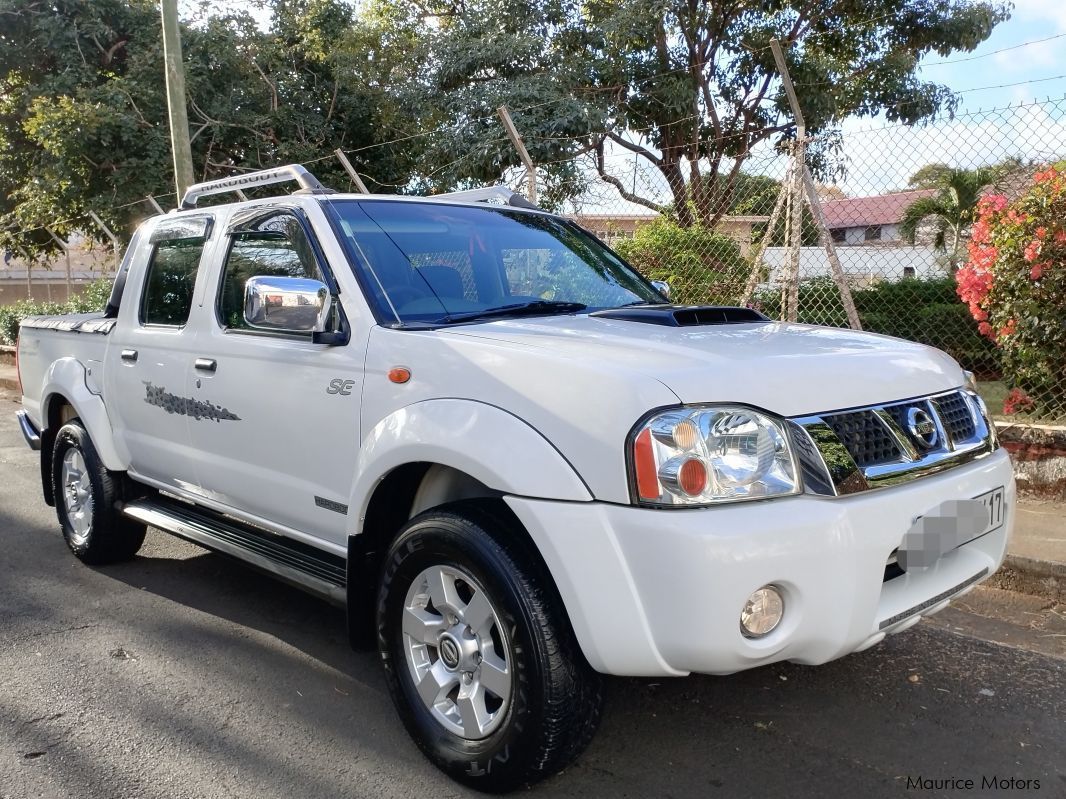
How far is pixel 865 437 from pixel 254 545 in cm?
241

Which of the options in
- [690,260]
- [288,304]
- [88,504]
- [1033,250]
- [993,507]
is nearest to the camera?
[993,507]

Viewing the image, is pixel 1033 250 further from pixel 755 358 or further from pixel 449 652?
pixel 449 652

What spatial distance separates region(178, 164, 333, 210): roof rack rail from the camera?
376 cm

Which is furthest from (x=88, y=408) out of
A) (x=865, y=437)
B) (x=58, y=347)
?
(x=865, y=437)

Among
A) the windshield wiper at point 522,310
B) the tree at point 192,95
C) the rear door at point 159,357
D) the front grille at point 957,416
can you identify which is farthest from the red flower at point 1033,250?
the tree at point 192,95

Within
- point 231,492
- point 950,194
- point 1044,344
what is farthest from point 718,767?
point 950,194

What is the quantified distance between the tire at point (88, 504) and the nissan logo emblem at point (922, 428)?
3853 millimetres

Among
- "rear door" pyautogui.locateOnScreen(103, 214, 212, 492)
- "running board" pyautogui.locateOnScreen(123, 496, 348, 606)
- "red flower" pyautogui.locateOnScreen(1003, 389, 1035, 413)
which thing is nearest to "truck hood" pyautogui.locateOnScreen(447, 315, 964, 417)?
"running board" pyautogui.locateOnScreen(123, 496, 348, 606)

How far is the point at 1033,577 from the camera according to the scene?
447 centimetres

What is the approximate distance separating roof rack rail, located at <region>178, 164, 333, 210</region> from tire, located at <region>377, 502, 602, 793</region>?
5.49 ft

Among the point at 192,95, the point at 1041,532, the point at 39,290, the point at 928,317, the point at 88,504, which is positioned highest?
the point at 192,95

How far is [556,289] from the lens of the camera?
3736 millimetres

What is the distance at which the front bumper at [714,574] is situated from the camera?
2.23 m

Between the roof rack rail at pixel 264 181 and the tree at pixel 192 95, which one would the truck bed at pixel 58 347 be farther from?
the tree at pixel 192 95
